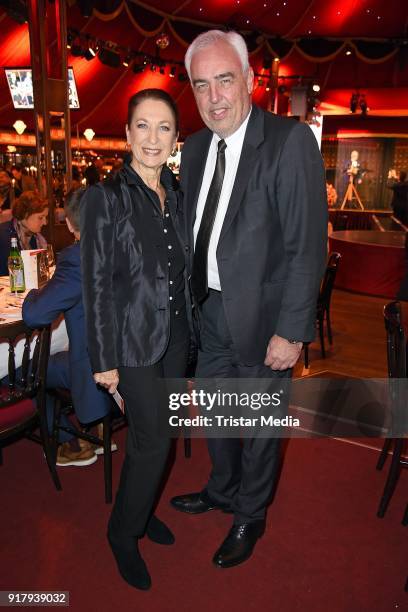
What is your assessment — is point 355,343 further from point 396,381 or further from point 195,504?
point 195,504

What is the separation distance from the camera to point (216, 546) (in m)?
2.07

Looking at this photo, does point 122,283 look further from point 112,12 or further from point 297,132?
point 112,12

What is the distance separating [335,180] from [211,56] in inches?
629

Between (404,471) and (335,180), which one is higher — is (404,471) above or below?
below

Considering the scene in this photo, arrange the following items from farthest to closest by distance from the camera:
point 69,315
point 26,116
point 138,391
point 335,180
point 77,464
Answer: point 335,180 → point 26,116 → point 77,464 → point 69,315 → point 138,391

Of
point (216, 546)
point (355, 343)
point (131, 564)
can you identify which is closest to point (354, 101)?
point (355, 343)

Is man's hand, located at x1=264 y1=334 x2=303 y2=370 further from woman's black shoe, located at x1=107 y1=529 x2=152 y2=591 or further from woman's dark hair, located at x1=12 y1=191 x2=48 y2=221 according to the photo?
woman's dark hair, located at x1=12 y1=191 x2=48 y2=221

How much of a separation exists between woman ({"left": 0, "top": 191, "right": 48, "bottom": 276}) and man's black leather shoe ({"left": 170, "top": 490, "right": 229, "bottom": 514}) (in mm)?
2050

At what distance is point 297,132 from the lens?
1.68 m

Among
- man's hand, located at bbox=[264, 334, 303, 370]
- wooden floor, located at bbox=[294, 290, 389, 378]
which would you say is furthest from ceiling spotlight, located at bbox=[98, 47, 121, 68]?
man's hand, located at bbox=[264, 334, 303, 370]

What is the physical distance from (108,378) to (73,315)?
20.6 inches

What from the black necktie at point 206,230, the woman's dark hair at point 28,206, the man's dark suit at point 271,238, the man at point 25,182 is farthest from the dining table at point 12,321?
the man at point 25,182

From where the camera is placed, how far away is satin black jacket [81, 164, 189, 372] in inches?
63.2

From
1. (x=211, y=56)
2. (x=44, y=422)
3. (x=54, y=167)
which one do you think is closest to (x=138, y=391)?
(x=44, y=422)
